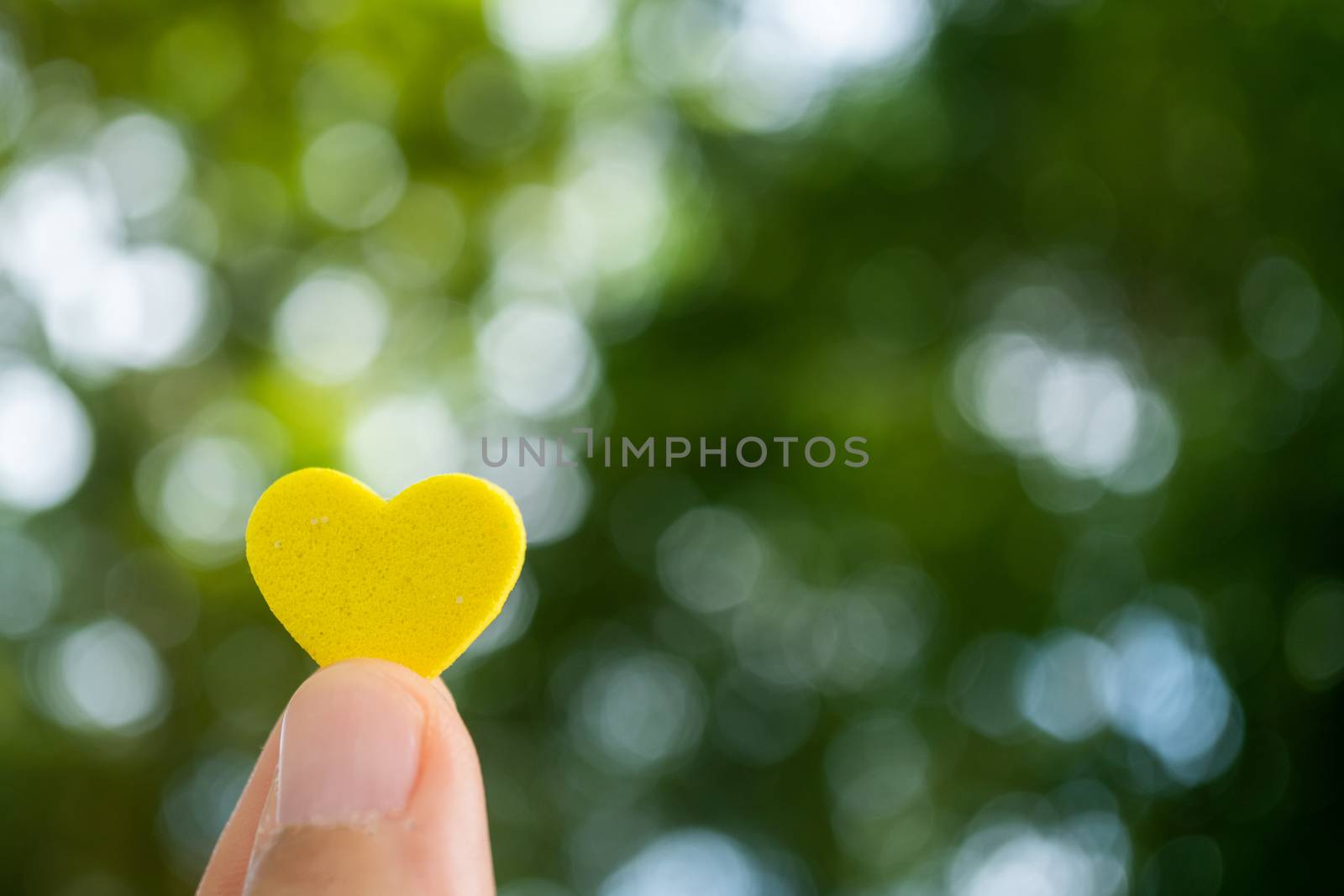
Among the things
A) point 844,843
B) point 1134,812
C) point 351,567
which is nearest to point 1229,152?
point 1134,812

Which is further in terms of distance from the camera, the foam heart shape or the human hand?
the foam heart shape

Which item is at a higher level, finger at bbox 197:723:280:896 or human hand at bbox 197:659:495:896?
human hand at bbox 197:659:495:896

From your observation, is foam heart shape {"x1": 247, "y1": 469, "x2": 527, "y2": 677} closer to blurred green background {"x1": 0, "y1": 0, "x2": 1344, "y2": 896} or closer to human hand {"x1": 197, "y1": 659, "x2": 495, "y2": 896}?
human hand {"x1": 197, "y1": 659, "x2": 495, "y2": 896}

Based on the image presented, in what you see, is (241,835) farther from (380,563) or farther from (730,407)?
A: (730,407)

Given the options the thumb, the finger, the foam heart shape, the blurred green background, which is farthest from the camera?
the blurred green background

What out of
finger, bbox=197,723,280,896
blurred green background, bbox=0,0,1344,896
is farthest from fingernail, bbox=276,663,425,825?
blurred green background, bbox=0,0,1344,896

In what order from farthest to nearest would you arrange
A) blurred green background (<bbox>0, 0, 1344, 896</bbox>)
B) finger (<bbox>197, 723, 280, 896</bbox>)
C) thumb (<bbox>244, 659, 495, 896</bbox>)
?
blurred green background (<bbox>0, 0, 1344, 896</bbox>) < finger (<bbox>197, 723, 280, 896</bbox>) < thumb (<bbox>244, 659, 495, 896</bbox>)

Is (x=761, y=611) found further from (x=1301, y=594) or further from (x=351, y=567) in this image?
(x=351, y=567)
